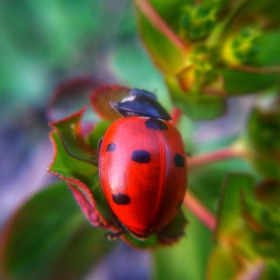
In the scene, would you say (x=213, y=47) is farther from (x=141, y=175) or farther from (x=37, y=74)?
(x=37, y=74)

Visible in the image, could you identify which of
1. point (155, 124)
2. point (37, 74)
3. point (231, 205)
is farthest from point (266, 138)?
point (37, 74)

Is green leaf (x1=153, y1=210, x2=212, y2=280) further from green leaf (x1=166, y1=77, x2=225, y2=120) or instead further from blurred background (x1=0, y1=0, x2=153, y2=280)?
blurred background (x1=0, y1=0, x2=153, y2=280)

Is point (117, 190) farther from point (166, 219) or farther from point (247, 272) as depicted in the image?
point (247, 272)

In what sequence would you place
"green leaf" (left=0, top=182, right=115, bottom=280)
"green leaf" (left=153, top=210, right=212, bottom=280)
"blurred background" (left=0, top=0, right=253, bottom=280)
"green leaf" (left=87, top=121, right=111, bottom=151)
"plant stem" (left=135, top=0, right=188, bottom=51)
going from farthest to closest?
"blurred background" (left=0, top=0, right=253, bottom=280)
"green leaf" (left=153, top=210, right=212, bottom=280)
"green leaf" (left=0, top=182, right=115, bottom=280)
"plant stem" (left=135, top=0, right=188, bottom=51)
"green leaf" (left=87, top=121, right=111, bottom=151)

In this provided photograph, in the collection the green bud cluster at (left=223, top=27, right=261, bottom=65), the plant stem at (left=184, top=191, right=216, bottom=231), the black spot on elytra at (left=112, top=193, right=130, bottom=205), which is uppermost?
the black spot on elytra at (left=112, top=193, right=130, bottom=205)

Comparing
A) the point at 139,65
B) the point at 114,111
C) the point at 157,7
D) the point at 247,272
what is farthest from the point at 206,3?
the point at 139,65

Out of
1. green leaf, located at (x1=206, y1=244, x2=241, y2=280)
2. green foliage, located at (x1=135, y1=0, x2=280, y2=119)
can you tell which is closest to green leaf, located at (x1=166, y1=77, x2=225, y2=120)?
green foliage, located at (x1=135, y1=0, x2=280, y2=119)
